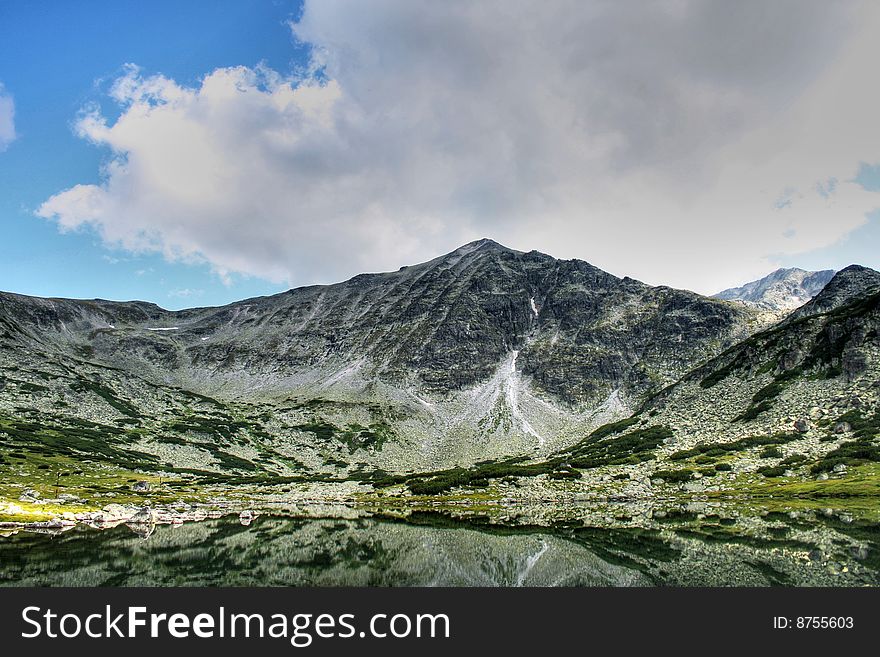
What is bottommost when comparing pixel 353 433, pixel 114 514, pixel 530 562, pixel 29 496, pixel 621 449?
pixel 114 514

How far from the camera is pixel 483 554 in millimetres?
38156

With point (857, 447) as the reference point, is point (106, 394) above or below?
above

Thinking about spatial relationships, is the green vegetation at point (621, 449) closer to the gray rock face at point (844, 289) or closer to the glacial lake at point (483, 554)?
the glacial lake at point (483, 554)

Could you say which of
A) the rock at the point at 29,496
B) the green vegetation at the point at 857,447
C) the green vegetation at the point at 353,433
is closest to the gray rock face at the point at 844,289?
the green vegetation at the point at 857,447

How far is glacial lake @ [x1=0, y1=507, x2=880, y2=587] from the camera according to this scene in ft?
92.2

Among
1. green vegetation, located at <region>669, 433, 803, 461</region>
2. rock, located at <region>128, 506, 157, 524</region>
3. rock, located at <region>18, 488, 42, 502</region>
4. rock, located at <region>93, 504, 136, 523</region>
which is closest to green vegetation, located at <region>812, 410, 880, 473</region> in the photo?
green vegetation, located at <region>669, 433, 803, 461</region>

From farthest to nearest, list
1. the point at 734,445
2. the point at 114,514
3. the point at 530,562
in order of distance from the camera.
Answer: the point at 734,445
the point at 114,514
the point at 530,562

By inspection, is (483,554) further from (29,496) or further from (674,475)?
(29,496)

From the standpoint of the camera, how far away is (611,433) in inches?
5886

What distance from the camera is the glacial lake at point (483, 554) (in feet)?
92.2

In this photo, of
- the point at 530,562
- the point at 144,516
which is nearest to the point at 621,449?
the point at 530,562
